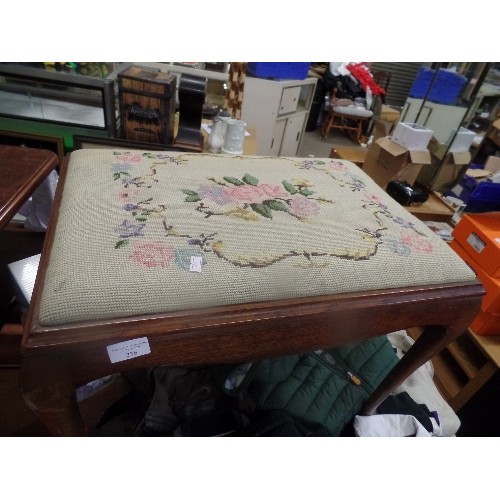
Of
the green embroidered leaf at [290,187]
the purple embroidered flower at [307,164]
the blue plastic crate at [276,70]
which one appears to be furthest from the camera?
the blue plastic crate at [276,70]

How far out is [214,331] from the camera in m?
0.48

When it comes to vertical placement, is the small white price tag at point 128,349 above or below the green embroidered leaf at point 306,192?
below

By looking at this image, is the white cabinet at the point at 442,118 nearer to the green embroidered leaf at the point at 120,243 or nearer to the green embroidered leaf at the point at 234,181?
the green embroidered leaf at the point at 234,181

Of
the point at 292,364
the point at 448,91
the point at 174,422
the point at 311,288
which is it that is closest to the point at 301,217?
the point at 311,288

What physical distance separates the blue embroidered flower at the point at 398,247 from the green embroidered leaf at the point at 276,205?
8.1 inches

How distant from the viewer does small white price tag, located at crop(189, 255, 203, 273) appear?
1.61ft

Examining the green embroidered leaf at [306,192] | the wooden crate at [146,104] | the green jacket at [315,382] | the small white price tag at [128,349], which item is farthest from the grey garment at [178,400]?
the wooden crate at [146,104]

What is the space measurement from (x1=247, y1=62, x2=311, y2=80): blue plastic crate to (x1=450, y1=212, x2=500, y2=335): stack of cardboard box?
1.76 metres

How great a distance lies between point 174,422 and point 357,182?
2.69 feet

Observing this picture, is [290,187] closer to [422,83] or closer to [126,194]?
[126,194]

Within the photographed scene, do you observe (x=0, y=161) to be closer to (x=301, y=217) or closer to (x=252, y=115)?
(x=301, y=217)

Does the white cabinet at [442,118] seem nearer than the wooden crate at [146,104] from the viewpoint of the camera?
No

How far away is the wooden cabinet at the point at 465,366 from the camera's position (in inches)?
47.4

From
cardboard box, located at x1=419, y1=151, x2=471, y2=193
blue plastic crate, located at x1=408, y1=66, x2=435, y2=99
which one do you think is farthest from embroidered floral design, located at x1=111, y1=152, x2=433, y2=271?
blue plastic crate, located at x1=408, y1=66, x2=435, y2=99
